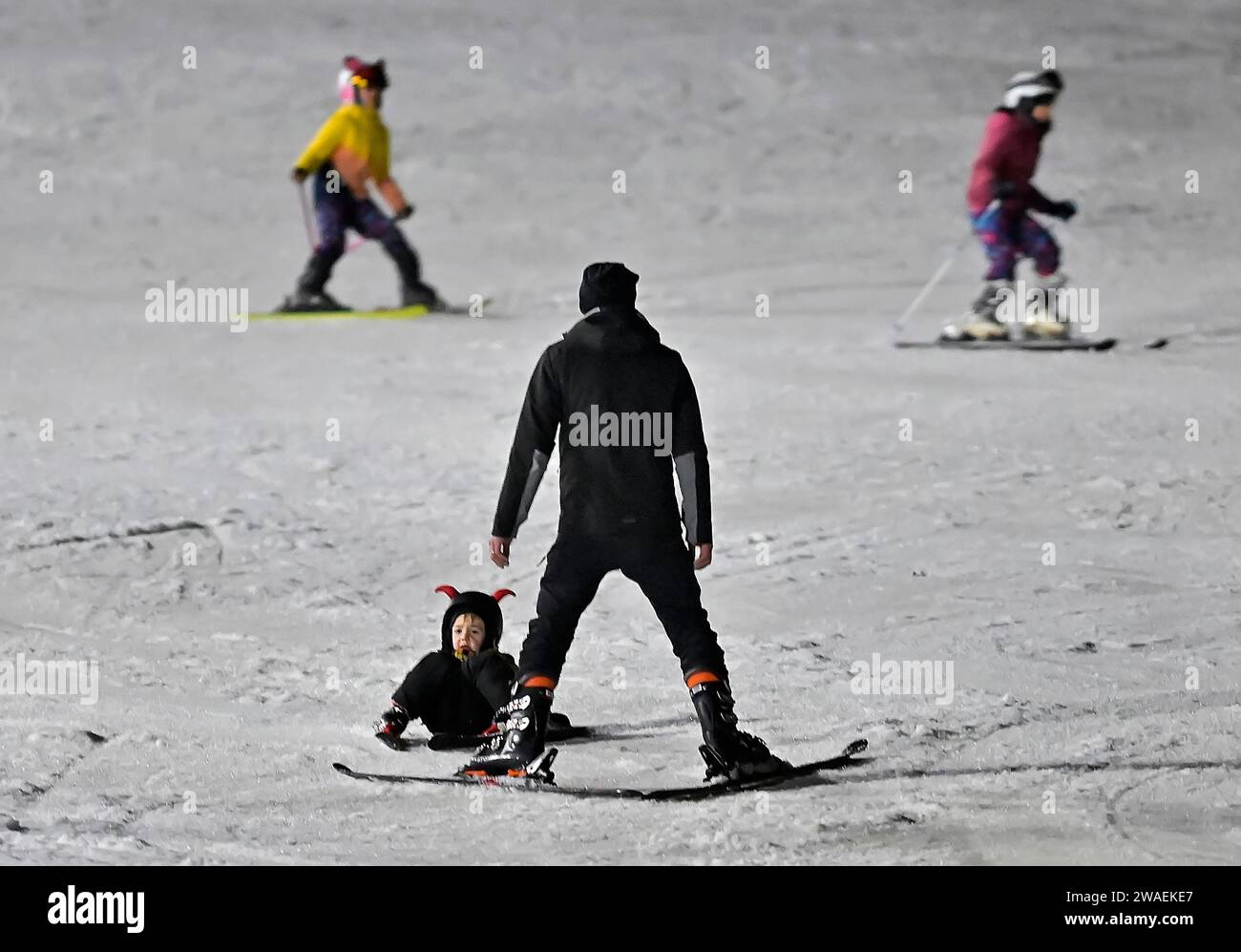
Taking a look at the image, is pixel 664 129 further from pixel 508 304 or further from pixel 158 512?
pixel 158 512

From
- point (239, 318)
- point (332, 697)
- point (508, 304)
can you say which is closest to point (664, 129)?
point (508, 304)

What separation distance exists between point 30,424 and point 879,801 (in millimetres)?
6218

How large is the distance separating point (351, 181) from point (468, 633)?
8027mm

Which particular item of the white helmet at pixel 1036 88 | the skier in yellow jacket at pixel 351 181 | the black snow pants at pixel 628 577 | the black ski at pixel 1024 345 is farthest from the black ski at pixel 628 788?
the skier in yellow jacket at pixel 351 181

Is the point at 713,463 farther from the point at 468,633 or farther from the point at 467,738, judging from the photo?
the point at 467,738

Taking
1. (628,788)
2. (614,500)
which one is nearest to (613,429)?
(614,500)

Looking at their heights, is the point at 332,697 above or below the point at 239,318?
below

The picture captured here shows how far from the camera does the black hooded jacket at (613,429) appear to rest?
192 inches

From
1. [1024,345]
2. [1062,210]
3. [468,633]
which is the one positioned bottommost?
[468,633]

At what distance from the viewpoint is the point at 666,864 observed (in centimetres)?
425

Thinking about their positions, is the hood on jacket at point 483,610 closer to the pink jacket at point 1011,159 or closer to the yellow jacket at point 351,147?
the pink jacket at point 1011,159

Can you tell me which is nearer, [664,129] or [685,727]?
[685,727]

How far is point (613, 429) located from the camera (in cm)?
489

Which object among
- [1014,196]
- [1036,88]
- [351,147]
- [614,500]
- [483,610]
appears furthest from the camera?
[351,147]
